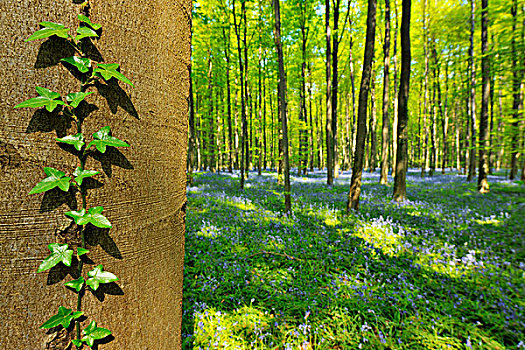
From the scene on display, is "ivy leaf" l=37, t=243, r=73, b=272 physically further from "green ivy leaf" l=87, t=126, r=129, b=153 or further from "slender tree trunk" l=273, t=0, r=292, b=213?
"slender tree trunk" l=273, t=0, r=292, b=213

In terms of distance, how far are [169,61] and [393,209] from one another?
319 inches

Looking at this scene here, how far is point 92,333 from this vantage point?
83 cm

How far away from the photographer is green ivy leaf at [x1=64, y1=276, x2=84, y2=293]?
79cm

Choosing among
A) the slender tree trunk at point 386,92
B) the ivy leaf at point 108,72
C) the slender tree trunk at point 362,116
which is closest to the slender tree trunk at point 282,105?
the slender tree trunk at point 362,116

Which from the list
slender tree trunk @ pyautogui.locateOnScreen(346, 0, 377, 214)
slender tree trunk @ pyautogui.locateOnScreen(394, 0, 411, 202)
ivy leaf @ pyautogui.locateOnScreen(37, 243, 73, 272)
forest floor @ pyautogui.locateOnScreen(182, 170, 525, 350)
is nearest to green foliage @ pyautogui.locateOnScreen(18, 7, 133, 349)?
ivy leaf @ pyautogui.locateOnScreen(37, 243, 73, 272)

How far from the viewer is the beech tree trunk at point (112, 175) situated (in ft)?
2.48

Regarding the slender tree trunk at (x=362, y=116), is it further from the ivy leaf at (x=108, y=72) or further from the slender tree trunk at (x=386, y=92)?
the slender tree trunk at (x=386, y=92)

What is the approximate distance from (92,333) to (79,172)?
63 cm

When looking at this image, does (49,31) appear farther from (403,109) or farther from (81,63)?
(403,109)

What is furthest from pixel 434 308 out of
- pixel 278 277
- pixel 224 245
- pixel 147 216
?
pixel 147 216

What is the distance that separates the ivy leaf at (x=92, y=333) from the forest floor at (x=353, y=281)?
7.12ft

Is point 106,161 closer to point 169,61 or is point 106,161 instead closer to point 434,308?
point 169,61

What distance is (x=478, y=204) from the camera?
798 centimetres

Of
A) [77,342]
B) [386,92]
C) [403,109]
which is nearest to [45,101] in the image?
[77,342]
